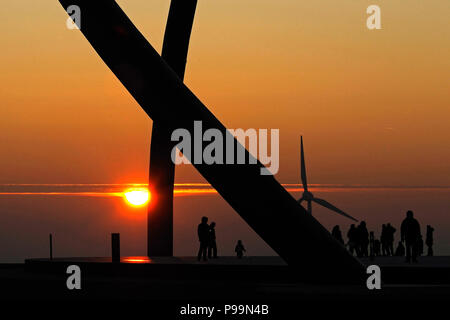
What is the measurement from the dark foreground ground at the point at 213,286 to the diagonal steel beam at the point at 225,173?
554 mm

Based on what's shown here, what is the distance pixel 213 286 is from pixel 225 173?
3.88 m

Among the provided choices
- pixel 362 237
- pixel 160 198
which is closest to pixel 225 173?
pixel 362 237

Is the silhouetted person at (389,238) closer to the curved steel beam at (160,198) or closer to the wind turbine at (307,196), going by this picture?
the curved steel beam at (160,198)

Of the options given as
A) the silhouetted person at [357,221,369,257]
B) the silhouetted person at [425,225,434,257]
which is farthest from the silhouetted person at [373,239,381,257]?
the silhouetted person at [357,221,369,257]

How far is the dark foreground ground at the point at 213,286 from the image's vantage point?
54.6 feet

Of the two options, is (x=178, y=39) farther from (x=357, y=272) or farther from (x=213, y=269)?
(x=357, y=272)

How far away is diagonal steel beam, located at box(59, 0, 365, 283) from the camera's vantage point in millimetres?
18672

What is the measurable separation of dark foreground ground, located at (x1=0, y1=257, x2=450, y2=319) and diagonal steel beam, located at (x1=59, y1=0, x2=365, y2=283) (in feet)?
1.82

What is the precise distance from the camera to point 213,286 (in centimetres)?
2181

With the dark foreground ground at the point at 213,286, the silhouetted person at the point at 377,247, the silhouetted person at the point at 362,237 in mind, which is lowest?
the dark foreground ground at the point at 213,286

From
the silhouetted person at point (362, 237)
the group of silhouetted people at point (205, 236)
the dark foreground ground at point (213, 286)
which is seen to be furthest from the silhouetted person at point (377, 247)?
the dark foreground ground at point (213, 286)

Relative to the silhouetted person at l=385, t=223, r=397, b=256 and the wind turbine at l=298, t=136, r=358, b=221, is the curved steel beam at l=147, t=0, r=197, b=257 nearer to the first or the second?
the silhouetted person at l=385, t=223, r=397, b=256
